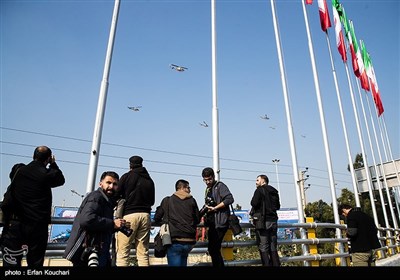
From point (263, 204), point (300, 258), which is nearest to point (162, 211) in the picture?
point (263, 204)

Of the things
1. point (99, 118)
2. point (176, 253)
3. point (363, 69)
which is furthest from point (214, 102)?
point (363, 69)

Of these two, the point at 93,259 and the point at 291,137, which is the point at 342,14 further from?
the point at 93,259

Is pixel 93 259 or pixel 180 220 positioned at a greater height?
pixel 180 220

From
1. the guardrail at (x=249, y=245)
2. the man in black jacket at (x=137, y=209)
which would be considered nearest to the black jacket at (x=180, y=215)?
the man in black jacket at (x=137, y=209)

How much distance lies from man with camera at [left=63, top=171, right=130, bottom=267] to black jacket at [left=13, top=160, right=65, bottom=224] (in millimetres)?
683

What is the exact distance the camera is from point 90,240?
3211 mm

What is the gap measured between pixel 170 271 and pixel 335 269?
1123 mm

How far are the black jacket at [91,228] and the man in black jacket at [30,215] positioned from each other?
68 centimetres

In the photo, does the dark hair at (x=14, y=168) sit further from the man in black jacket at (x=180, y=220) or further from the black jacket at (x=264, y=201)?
the black jacket at (x=264, y=201)

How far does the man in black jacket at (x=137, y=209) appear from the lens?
4.32 meters

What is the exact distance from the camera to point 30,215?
3631 millimetres

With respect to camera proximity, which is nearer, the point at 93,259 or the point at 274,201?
the point at 93,259

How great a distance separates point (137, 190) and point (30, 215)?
1437 millimetres

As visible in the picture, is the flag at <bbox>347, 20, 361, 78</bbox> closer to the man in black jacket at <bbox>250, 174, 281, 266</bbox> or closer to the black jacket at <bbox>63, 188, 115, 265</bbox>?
the man in black jacket at <bbox>250, 174, 281, 266</bbox>
